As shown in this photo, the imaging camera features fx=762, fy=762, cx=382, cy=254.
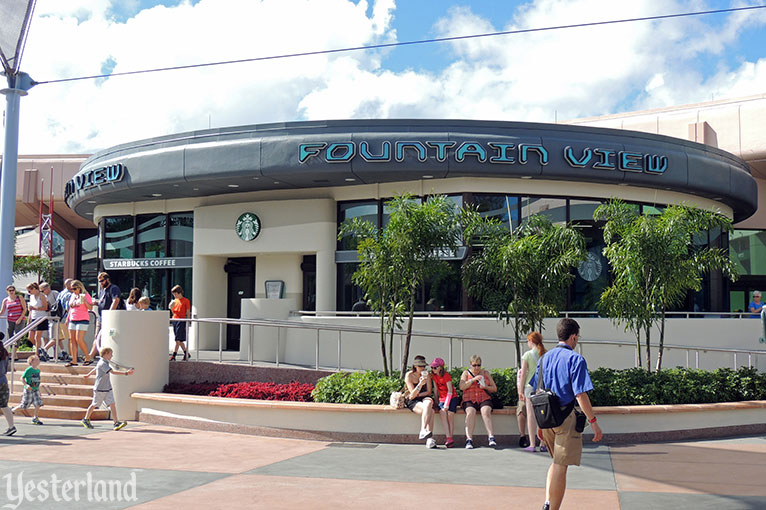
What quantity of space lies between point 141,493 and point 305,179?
10.7 meters

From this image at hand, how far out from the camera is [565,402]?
678 centimetres

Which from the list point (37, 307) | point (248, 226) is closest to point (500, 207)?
point (248, 226)

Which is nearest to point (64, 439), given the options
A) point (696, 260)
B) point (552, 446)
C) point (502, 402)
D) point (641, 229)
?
point (502, 402)

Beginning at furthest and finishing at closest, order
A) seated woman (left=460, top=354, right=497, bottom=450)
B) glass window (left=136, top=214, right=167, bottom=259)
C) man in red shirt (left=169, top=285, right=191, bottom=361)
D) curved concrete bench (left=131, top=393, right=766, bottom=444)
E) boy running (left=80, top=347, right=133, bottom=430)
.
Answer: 1. glass window (left=136, top=214, right=167, bottom=259)
2. man in red shirt (left=169, top=285, right=191, bottom=361)
3. boy running (left=80, top=347, right=133, bottom=430)
4. curved concrete bench (left=131, top=393, right=766, bottom=444)
5. seated woman (left=460, top=354, right=497, bottom=450)

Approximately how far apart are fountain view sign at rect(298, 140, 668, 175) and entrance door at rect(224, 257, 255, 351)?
192 inches

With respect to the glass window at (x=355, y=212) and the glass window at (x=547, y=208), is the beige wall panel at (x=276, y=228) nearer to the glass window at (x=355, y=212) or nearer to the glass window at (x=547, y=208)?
the glass window at (x=355, y=212)

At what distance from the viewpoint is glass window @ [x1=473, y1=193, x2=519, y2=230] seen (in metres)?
17.7

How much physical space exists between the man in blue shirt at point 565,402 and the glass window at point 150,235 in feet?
54.2

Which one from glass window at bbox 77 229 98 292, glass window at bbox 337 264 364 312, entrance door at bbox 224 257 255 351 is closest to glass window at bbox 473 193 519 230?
glass window at bbox 337 264 364 312

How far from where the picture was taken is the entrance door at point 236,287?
20.8 metres

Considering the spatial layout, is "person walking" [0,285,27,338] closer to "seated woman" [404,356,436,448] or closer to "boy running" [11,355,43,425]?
"boy running" [11,355,43,425]

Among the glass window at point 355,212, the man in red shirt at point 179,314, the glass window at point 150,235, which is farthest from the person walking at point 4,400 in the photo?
the glass window at point 150,235

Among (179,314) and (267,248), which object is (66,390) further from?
(267,248)

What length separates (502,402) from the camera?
11.9 m
